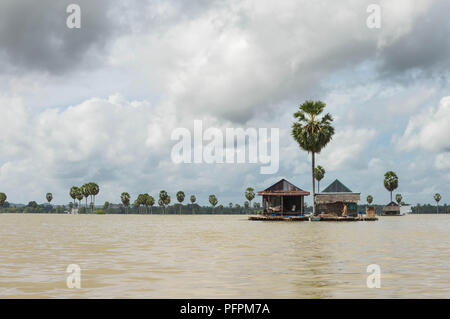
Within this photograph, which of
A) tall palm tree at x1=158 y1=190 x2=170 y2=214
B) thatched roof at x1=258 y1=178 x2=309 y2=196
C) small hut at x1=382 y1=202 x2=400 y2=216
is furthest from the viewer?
tall palm tree at x1=158 y1=190 x2=170 y2=214

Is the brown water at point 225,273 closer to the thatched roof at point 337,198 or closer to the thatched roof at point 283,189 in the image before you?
the thatched roof at point 283,189

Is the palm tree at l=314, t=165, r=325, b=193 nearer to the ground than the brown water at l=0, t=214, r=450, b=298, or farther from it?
farther from it

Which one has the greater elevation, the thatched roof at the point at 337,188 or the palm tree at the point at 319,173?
the palm tree at the point at 319,173

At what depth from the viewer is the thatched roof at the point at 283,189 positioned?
226 feet

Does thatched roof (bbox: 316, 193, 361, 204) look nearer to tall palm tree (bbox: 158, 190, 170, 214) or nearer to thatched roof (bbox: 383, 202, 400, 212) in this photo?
thatched roof (bbox: 383, 202, 400, 212)

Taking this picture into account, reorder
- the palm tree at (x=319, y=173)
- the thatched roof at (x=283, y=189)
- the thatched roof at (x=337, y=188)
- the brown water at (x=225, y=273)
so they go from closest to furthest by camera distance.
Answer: the brown water at (x=225, y=273)
the thatched roof at (x=283, y=189)
the thatched roof at (x=337, y=188)
the palm tree at (x=319, y=173)

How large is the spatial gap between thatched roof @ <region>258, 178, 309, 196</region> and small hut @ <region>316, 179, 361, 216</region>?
7111mm

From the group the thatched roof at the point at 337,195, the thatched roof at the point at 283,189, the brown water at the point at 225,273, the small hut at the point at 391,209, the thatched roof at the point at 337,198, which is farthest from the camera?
the small hut at the point at 391,209

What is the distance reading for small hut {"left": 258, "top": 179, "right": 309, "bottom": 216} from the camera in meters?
69.2

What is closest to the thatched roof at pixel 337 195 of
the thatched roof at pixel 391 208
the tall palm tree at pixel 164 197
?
the thatched roof at pixel 391 208

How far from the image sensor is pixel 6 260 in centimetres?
1655

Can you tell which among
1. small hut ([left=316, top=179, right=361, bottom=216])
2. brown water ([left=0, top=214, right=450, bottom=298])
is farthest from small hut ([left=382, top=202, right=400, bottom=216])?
brown water ([left=0, top=214, right=450, bottom=298])

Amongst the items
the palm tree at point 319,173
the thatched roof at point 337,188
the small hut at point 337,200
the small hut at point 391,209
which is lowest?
the small hut at point 391,209

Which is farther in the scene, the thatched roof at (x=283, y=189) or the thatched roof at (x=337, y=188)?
the thatched roof at (x=337, y=188)
